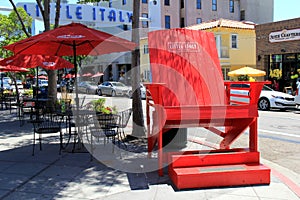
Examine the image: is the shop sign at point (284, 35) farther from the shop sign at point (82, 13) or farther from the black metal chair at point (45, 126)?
the black metal chair at point (45, 126)

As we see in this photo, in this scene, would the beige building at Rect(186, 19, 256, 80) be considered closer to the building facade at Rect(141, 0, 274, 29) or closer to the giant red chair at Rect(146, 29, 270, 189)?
the building facade at Rect(141, 0, 274, 29)

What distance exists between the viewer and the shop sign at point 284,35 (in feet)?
67.6

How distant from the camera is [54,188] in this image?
4.93 meters

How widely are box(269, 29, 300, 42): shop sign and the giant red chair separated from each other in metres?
15.7

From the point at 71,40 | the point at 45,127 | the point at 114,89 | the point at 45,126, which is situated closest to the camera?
the point at 71,40

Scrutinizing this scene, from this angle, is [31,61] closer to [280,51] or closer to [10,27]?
[10,27]

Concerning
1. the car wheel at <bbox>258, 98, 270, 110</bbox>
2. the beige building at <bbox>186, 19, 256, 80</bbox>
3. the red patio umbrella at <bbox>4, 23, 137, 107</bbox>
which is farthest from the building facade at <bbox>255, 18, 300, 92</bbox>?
the red patio umbrella at <bbox>4, 23, 137, 107</bbox>

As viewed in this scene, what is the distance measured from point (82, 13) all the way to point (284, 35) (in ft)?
43.5

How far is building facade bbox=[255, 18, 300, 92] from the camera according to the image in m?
20.9

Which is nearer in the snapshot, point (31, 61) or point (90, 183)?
point (90, 183)

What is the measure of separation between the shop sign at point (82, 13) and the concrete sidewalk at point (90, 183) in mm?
15018

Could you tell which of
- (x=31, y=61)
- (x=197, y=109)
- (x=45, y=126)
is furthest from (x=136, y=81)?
(x=31, y=61)

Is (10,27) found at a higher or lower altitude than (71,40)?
higher

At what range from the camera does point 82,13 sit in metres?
20.4
